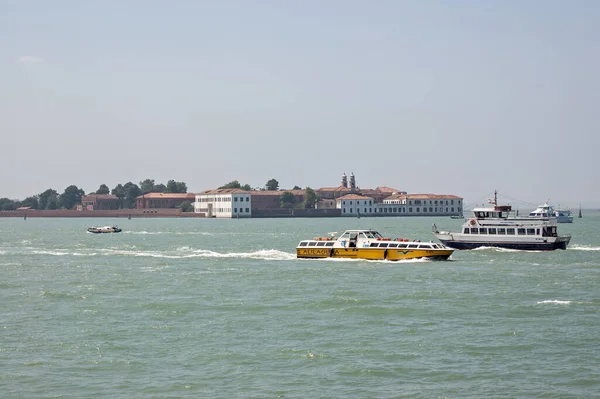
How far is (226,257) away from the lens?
6631 cm

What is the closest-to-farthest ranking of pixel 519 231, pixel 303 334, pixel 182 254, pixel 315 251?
pixel 303 334 → pixel 315 251 → pixel 519 231 → pixel 182 254

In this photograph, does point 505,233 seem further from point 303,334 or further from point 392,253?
point 303,334

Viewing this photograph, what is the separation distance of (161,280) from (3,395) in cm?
2597

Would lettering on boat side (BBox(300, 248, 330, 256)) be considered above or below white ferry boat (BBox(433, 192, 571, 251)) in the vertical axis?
below

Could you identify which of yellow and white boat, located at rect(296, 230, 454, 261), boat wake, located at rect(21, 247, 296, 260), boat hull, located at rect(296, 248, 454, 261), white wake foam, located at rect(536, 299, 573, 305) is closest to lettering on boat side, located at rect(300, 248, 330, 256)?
yellow and white boat, located at rect(296, 230, 454, 261)

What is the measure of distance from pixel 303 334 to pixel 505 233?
4292 centimetres

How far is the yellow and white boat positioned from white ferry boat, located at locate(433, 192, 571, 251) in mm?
11116

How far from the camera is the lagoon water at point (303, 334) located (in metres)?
23.3

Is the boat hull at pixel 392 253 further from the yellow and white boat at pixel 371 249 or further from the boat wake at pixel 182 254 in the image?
the boat wake at pixel 182 254

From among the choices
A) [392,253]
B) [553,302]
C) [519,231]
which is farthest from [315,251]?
[553,302]

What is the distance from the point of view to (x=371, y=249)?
59156mm

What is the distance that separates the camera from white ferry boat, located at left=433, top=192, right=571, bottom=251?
6900 cm

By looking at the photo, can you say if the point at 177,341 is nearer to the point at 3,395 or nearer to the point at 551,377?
the point at 3,395

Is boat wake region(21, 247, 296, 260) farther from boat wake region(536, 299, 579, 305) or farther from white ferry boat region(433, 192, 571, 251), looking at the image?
boat wake region(536, 299, 579, 305)
